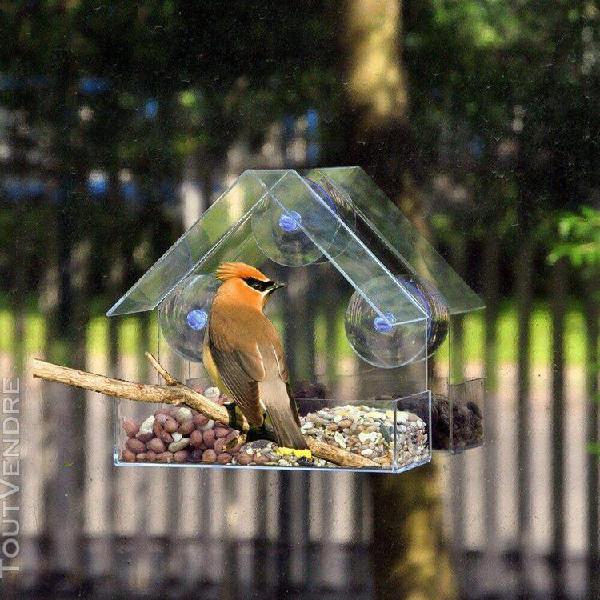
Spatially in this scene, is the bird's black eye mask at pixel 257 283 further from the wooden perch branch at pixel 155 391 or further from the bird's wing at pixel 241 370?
the wooden perch branch at pixel 155 391

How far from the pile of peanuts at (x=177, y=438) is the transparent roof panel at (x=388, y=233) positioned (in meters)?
0.42

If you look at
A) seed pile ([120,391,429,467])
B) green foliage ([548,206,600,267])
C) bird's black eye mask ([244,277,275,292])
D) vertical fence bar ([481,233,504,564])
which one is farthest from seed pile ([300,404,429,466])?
vertical fence bar ([481,233,504,564])

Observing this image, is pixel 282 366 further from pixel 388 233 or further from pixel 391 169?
pixel 391 169

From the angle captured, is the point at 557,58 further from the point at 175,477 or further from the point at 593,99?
the point at 175,477

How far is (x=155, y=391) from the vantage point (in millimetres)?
2176

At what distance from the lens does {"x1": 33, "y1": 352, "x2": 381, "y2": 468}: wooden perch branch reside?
2.15 m

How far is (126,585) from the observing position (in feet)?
10.3

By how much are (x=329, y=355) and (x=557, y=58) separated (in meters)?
0.97

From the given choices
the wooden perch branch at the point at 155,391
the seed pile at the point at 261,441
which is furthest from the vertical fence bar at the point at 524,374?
the wooden perch branch at the point at 155,391

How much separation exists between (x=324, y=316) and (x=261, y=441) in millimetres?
340

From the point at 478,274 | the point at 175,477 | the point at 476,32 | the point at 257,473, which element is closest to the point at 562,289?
the point at 478,274

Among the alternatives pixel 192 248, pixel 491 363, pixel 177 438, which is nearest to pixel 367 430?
pixel 177 438

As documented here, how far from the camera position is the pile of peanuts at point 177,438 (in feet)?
7.20

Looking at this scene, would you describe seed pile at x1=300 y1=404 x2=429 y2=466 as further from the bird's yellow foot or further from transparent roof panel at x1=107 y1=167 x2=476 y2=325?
transparent roof panel at x1=107 y1=167 x2=476 y2=325
